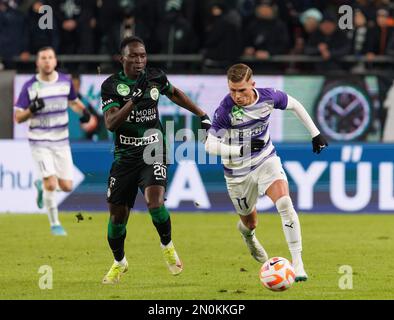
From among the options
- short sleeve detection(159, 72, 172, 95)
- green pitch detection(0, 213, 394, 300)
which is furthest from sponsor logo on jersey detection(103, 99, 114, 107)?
green pitch detection(0, 213, 394, 300)

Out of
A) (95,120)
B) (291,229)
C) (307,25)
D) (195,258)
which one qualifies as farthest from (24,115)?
(307,25)

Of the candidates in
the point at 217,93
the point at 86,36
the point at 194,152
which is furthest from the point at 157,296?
the point at 86,36

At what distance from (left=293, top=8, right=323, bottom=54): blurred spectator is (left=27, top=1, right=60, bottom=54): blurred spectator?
4619 millimetres

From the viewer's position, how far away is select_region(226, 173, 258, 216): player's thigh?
12297 millimetres

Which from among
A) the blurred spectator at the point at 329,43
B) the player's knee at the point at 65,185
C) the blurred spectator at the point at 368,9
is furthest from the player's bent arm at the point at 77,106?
the blurred spectator at the point at 368,9

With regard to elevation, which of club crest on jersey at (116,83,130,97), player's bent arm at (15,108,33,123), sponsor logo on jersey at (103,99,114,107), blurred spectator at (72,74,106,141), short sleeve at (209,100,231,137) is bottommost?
blurred spectator at (72,74,106,141)

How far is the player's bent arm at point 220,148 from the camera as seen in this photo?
11.5 meters

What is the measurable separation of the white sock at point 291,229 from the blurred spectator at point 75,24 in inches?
431

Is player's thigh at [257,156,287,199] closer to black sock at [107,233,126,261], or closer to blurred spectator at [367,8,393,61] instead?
black sock at [107,233,126,261]

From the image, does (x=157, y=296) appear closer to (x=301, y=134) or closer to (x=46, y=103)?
(x=46, y=103)

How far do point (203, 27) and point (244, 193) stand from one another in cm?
1064

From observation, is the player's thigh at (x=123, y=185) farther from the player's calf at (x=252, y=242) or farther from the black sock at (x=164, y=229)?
the player's calf at (x=252, y=242)

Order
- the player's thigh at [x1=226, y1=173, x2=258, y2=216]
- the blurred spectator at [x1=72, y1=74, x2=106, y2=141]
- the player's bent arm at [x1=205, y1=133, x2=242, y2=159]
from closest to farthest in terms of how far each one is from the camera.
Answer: the player's bent arm at [x1=205, y1=133, x2=242, y2=159]
the player's thigh at [x1=226, y1=173, x2=258, y2=216]
the blurred spectator at [x1=72, y1=74, x2=106, y2=141]

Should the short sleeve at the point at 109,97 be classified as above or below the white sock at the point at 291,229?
above
